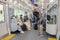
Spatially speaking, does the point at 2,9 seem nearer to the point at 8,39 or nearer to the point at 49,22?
the point at 8,39

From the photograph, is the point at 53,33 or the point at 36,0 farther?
the point at 36,0

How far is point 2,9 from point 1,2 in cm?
47

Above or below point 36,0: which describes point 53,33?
below

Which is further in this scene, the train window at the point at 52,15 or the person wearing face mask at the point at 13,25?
the person wearing face mask at the point at 13,25

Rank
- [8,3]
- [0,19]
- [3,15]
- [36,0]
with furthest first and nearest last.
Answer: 1. [36,0]
2. [8,3]
3. [3,15]
4. [0,19]

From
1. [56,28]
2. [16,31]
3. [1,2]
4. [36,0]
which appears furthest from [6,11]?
[36,0]

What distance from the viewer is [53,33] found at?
737 cm

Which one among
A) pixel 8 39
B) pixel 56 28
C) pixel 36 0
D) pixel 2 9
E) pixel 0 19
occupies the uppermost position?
pixel 36 0

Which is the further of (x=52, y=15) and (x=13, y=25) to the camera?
(x=13, y=25)

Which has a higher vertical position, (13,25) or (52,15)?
(52,15)

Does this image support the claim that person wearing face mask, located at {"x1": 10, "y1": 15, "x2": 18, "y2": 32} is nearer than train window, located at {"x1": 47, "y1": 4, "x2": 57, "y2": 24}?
No

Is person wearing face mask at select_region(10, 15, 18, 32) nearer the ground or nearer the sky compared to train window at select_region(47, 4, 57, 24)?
nearer the ground

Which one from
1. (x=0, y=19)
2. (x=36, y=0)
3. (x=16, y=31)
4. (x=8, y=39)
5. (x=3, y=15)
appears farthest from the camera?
(x=36, y=0)

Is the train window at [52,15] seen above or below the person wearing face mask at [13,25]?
above
